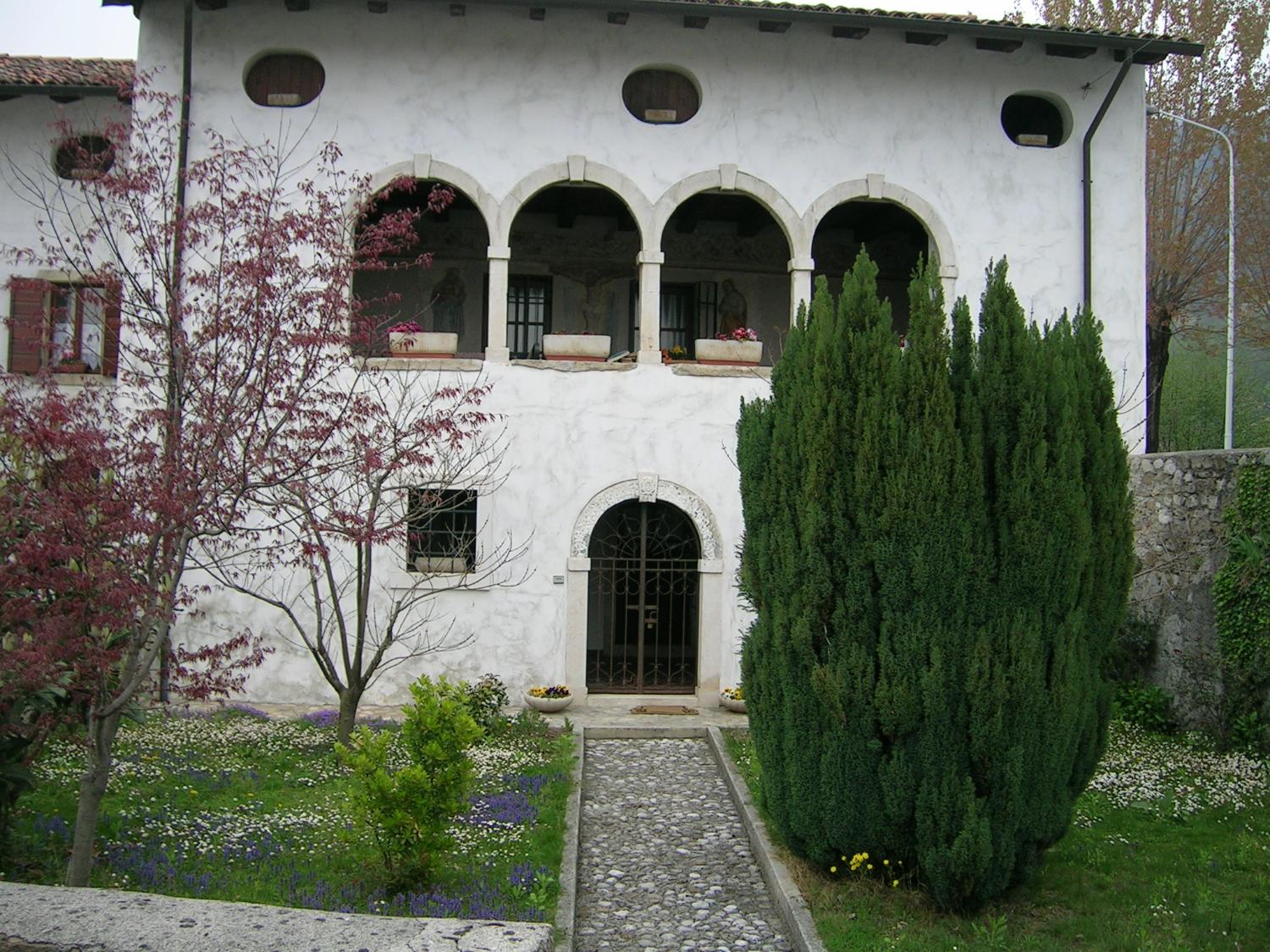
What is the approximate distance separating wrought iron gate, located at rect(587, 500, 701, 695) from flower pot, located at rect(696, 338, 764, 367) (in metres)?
1.63

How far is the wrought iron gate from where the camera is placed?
11695mm

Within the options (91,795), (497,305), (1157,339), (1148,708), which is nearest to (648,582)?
(497,305)

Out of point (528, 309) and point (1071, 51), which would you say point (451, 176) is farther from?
point (1071, 51)

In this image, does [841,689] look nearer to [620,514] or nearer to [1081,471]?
[1081,471]

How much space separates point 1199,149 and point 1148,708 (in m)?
13.6

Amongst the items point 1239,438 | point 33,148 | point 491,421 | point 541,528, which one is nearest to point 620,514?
point 541,528

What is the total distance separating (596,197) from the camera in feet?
43.8

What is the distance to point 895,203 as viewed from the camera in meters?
11.9

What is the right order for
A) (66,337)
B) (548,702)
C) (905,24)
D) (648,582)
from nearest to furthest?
(548,702) < (905,24) < (648,582) < (66,337)

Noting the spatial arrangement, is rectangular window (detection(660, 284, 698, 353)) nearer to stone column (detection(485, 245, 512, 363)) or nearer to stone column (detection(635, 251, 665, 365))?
stone column (detection(635, 251, 665, 365))

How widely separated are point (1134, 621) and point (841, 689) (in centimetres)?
624

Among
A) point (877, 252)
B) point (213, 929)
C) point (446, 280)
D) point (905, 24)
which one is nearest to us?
point (213, 929)

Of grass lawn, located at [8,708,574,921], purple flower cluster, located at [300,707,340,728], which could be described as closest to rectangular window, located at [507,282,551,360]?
purple flower cluster, located at [300,707,340,728]

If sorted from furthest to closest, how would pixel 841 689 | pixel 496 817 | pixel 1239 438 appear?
pixel 1239 438, pixel 496 817, pixel 841 689
